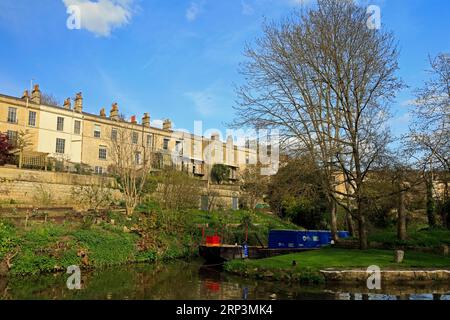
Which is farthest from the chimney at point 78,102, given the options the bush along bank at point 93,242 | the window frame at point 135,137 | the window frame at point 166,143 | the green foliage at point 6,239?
the green foliage at point 6,239

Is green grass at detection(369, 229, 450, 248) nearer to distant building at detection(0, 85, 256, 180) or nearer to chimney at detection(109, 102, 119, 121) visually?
distant building at detection(0, 85, 256, 180)

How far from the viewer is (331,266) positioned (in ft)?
53.2

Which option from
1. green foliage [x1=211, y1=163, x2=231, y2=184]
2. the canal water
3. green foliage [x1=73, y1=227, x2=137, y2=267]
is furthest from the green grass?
green foliage [x1=211, y1=163, x2=231, y2=184]

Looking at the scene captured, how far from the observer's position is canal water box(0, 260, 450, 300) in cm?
1284

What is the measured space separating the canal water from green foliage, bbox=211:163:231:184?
33.1 m

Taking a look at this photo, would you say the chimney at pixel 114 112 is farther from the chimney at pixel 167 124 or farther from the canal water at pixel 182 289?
the canal water at pixel 182 289

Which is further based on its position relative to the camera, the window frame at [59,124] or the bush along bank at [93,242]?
the window frame at [59,124]

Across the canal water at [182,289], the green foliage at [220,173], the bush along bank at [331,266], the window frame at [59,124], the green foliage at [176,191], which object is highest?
the window frame at [59,124]

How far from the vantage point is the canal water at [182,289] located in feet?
42.1

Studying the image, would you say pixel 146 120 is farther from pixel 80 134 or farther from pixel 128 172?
pixel 128 172

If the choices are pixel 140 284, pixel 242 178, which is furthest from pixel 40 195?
pixel 242 178

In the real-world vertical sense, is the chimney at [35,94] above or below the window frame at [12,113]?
above

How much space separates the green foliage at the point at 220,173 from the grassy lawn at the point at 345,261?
31216mm
